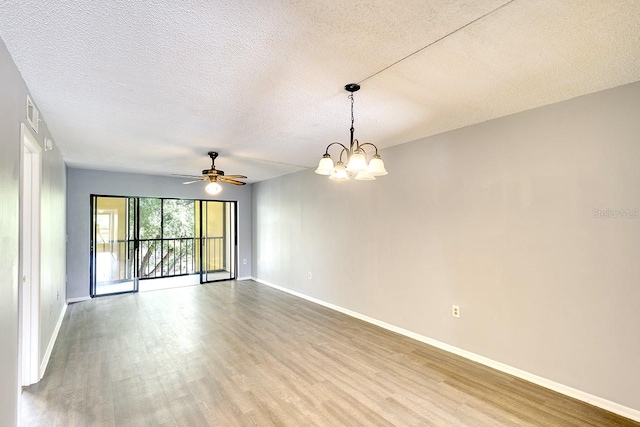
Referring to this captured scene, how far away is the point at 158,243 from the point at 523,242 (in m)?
7.56

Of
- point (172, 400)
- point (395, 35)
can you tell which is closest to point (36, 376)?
point (172, 400)

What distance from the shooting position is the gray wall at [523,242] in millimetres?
2242

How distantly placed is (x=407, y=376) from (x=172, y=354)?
2459 mm

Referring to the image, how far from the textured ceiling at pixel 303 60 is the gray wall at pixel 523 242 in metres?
0.34

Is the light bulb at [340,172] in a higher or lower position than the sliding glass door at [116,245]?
higher

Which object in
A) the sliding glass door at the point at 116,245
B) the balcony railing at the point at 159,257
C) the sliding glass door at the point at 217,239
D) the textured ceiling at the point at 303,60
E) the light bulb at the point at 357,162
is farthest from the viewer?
the sliding glass door at the point at 217,239

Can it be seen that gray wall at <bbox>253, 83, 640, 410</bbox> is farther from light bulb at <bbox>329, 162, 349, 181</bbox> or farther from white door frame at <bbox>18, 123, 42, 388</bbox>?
white door frame at <bbox>18, 123, 42, 388</bbox>

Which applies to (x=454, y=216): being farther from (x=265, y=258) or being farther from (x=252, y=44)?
(x=265, y=258)

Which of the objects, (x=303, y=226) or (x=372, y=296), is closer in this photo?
(x=372, y=296)

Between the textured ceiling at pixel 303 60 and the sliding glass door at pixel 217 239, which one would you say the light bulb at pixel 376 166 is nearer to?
the textured ceiling at pixel 303 60

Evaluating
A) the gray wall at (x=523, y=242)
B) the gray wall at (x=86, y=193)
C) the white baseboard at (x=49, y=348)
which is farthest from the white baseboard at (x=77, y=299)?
the gray wall at (x=523, y=242)

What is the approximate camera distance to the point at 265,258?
686 cm

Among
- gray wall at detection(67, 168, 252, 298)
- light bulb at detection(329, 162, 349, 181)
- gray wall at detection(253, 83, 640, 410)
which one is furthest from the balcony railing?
light bulb at detection(329, 162, 349, 181)

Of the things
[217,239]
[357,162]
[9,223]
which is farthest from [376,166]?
[217,239]
